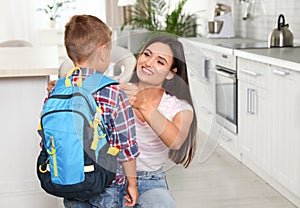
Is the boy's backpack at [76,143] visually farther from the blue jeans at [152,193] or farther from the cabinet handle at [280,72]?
the cabinet handle at [280,72]

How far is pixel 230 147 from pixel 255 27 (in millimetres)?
1239

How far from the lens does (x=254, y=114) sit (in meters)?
3.64

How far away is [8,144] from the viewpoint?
8.96ft

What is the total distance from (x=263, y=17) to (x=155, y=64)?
3606mm

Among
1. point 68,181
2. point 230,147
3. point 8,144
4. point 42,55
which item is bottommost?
point 230,147

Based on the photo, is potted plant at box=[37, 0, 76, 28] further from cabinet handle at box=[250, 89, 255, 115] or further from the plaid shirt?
the plaid shirt

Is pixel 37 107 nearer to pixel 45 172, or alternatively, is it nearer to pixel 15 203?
pixel 15 203

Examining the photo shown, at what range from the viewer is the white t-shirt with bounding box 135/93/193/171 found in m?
1.29

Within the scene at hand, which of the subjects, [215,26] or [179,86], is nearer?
[179,86]

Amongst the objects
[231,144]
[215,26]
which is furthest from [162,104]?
[215,26]

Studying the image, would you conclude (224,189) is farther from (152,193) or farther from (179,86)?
(179,86)

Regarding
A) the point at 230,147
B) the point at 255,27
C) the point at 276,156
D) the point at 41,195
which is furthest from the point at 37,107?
the point at 255,27

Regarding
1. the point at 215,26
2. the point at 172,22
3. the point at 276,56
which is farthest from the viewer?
the point at 172,22

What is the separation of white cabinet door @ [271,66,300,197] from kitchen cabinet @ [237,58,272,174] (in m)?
0.10
